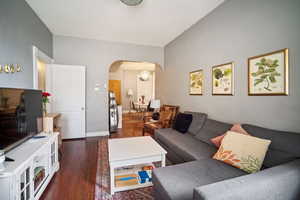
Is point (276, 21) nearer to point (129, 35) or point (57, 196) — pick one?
point (129, 35)

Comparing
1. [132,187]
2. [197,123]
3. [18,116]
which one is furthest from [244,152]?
[18,116]

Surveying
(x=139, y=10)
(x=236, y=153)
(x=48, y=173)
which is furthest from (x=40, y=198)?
(x=139, y=10)

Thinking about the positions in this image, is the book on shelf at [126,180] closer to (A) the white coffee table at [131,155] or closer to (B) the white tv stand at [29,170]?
(A) the white coffee table at [131,155]

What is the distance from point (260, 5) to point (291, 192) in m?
2.19

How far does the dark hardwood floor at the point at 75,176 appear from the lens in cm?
166

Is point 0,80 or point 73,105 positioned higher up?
point 0,80

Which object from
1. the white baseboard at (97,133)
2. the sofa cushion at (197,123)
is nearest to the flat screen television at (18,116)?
the white baseboard at (97,133)

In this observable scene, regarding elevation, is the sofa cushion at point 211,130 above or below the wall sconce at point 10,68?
below

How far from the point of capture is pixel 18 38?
6.81 feet

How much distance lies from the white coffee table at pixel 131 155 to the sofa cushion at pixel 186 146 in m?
0.34

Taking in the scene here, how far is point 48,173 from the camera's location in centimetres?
185

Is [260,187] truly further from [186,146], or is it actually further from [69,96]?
[69,96]

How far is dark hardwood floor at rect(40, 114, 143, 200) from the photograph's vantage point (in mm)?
1664

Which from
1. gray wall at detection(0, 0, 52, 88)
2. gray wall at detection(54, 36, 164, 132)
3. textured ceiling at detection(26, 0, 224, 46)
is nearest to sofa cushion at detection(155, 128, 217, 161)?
gray wall at detection(54, 36, 164, 132)
